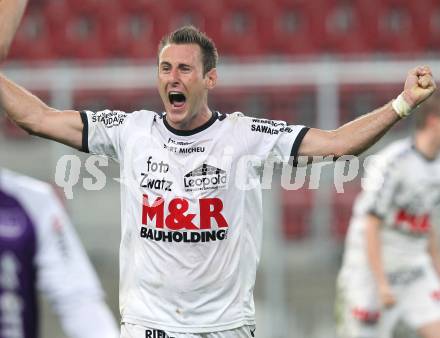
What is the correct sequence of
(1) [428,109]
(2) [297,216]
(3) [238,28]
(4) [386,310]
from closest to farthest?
(1) [428,109], (4) [386,310], (2) [297,216], (3) [238,28]

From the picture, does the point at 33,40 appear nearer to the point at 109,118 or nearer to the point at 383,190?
the point at 383,190

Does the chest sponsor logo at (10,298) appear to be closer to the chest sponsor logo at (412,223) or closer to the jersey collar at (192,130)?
the jersey collar at (192,130)

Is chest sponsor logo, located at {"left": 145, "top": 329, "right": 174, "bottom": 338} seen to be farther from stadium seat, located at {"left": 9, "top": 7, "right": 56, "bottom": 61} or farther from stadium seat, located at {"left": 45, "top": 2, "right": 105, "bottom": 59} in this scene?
stadium seat, located at {"left": 9, "top": 7, "right": 56, "bottom": 61}

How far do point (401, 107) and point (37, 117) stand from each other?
5.60 feet

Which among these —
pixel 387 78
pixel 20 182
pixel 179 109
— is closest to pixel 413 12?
pixel 387 78

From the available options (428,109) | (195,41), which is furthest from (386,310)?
(195,41)

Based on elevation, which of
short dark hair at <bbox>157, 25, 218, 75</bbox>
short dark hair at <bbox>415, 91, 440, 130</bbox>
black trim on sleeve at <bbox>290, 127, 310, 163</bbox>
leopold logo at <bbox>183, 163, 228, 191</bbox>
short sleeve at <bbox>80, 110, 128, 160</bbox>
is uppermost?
short dark hair at <bbox>415, 91, 440, 130</bbox>

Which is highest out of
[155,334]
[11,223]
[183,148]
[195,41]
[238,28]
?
[238,28]

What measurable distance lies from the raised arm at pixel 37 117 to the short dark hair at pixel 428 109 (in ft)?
9.53

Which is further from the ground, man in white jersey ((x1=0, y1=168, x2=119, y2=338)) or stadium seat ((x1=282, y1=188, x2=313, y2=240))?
stadium seat ((x1=282, y1=188, x2=313, y2=240))

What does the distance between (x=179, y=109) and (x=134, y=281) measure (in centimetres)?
85

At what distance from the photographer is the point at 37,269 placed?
270 cm

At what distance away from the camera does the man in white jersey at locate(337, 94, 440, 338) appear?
7137 mm

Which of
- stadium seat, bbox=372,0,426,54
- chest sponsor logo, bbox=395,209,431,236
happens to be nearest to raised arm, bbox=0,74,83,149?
chest sponsor logo, bbox=395,209,431,236
